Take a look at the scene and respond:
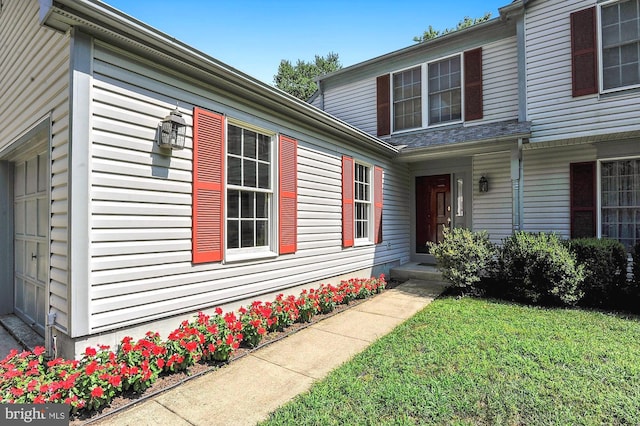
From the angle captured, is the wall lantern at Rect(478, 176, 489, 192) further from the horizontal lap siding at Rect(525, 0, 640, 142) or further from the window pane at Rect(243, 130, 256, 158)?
the window pane at Rect(243, 130, 256, 158)

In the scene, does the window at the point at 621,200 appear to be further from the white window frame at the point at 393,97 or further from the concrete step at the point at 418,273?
the white window frame at the point at 393,97

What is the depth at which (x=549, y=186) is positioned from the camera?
6602 millimetres

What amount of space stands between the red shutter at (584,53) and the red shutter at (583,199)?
1.44 m

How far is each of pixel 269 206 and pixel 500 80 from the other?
20.1 ft

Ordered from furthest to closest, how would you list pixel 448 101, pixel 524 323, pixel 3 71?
1. pixel 448 101
2. pixel 3 71
3. pixel 524 323

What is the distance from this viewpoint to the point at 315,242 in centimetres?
556

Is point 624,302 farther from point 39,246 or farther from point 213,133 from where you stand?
point 39,246

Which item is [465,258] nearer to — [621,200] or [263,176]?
[621,200]

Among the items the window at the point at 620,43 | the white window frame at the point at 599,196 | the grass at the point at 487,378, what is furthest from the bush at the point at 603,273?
the window at the point at 620,43

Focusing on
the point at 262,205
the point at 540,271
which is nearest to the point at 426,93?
the point at 540,271

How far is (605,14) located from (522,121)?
86.4 inches

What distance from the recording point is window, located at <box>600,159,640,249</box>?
5918 millimetres

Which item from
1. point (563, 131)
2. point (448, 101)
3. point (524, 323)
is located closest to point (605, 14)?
point (563, 131)

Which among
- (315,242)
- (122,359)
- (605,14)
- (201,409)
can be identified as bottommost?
(201,409)
